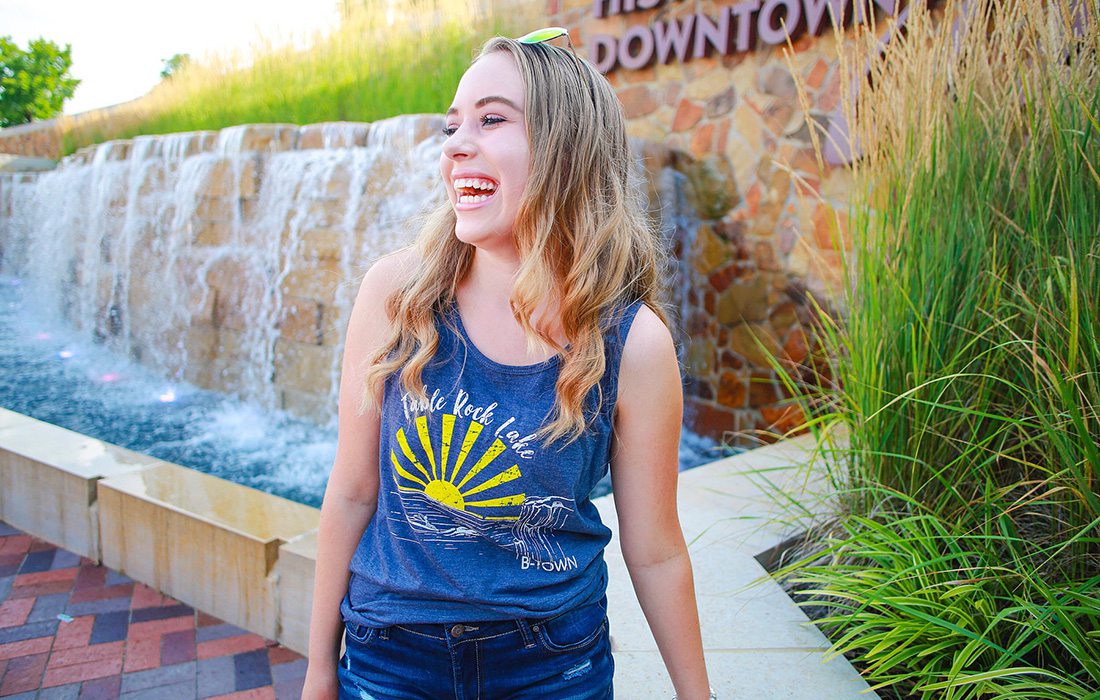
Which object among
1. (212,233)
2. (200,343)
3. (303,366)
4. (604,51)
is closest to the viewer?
(303,366)

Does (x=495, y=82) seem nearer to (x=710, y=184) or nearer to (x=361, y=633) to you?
(x=361, y=633)

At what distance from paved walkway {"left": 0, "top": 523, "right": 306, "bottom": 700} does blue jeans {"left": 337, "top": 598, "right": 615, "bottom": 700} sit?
1.16 metres

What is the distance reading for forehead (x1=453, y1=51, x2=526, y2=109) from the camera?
106 centimetres

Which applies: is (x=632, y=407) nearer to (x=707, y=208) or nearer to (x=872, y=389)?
(x=872, y=389)

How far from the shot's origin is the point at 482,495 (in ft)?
3.38

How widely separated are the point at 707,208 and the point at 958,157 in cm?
330

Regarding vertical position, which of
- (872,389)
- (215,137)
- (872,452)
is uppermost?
(215,137)

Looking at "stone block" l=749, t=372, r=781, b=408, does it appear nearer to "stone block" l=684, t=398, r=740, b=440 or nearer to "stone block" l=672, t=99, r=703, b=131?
"stone block" l=684, t=398, r=740, b=440

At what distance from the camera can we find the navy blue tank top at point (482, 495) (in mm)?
1027

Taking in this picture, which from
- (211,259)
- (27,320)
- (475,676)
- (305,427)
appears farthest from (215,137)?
(475,676)

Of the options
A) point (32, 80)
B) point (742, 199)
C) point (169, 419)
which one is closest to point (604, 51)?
point (742, 199)

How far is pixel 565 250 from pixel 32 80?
19679mm

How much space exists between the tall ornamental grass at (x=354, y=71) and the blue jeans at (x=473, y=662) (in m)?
5.40

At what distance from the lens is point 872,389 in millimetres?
2008
